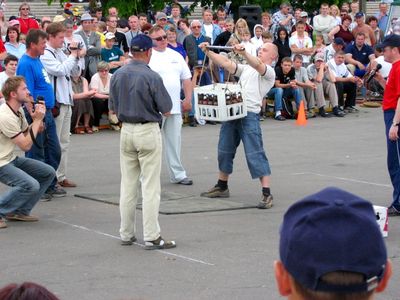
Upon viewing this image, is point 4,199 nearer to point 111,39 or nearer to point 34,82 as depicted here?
point 34,82

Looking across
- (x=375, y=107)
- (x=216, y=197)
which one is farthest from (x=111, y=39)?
(x=216, y=197)

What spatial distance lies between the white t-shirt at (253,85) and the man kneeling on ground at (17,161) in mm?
2313

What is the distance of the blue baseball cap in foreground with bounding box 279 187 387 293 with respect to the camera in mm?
2115

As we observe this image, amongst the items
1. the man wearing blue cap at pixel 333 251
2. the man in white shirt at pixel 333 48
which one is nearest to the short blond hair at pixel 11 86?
the man wearing blue cap at pixel 333 251

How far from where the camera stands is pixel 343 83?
21.0 m

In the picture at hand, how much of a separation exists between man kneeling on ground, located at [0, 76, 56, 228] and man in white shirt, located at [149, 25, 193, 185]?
230 cm

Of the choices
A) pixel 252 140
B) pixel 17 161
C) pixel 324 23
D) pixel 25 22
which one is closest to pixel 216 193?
pixel 252 140

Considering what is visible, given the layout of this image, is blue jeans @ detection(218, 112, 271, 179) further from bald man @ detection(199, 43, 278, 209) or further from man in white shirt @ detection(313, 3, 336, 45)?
man in white shirt @ detection(313, 3, 336, 45)

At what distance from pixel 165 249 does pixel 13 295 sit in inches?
235

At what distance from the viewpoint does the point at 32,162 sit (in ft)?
32.6

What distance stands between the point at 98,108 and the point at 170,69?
5.78 metres

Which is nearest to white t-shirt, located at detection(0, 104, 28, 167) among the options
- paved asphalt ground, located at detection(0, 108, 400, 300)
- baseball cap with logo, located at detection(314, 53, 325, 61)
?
paved asphalt ground, located at detection(0, 108, 400, 300)

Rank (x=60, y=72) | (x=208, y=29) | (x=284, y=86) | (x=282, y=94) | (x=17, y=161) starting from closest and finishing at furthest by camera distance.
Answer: (x=17, y=161) < (x=60, y=72) < (x=282, y=94) < (x=284, y=86) < (x=208, y=29)

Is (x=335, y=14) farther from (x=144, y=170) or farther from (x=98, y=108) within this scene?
(x=144, y=170)
